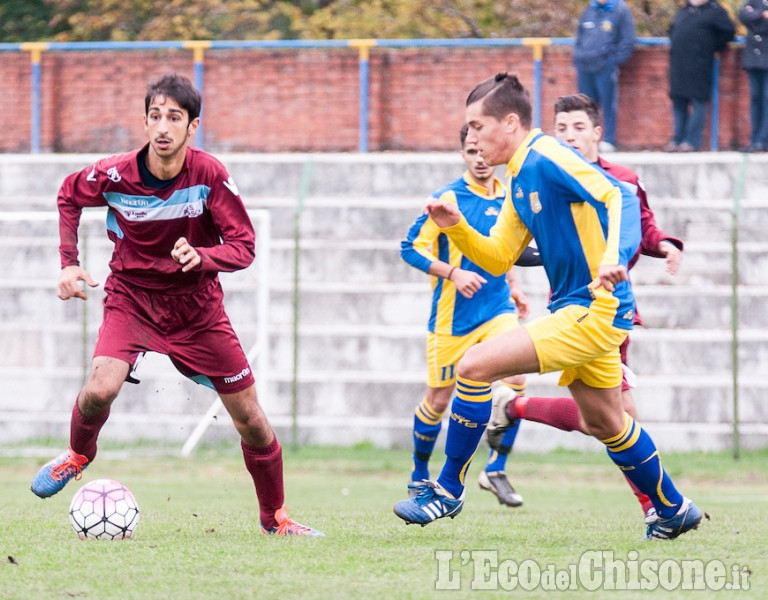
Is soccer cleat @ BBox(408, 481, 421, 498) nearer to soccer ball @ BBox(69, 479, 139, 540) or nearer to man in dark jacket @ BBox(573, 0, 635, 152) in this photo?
soccer ball @ BBox(69, 479, 139, 540)

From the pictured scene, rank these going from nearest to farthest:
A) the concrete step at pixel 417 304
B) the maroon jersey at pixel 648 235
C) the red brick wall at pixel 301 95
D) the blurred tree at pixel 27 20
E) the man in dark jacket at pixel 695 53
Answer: the maroon jersey at pixel 648 235, the concrete step at pixel 417 304, the man in dark jacket at pixel 695 53, the red brick wall at pixel 301 95, the blurred tree at pixel 27 20

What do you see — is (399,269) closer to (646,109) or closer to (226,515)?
(646,109)

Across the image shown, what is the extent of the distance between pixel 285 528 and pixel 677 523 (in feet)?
6.26

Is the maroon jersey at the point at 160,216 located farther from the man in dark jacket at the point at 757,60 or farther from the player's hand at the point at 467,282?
the man in dark jacket at the point at 757,60

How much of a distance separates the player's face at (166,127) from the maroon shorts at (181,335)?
0.71 m

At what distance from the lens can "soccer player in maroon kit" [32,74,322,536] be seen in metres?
6.32

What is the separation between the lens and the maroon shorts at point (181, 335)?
643 centimetres

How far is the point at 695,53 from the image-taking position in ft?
48.9

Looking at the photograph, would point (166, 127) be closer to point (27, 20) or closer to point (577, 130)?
point (577, 130)

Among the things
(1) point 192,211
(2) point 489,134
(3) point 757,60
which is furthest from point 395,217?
(2) point 489,134

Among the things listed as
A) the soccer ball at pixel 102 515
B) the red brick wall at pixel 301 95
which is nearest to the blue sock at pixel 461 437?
the soccer ball at pixel 102 515

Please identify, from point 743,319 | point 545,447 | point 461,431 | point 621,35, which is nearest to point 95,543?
point 461,431

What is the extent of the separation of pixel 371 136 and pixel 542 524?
33.6 feet

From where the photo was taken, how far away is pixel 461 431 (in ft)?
20.5
